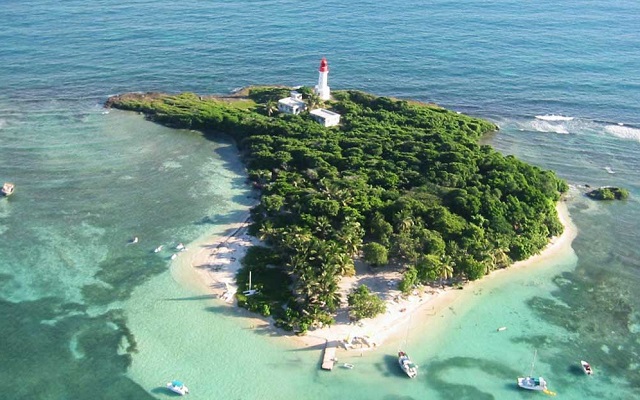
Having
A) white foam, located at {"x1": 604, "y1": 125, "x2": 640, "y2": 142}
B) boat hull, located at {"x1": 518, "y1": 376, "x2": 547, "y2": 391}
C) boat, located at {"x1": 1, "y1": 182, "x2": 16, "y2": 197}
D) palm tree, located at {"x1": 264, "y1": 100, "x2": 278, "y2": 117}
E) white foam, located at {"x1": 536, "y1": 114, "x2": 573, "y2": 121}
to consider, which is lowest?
boat hull, located at {"x1": 518, "y1": 376, "x2": 547, "y2": 391}

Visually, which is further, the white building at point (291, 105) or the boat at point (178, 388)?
the white building at point (291, 105)

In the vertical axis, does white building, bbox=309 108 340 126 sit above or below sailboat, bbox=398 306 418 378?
above

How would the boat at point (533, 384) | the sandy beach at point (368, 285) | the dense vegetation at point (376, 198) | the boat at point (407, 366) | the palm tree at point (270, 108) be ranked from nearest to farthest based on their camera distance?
the boat at point (533, 384) → the boat at point (407, 366) → the sandy beach at point (368, 285) → the dense vegetation at point (376, 198) → the palm tree at point (270, 108)

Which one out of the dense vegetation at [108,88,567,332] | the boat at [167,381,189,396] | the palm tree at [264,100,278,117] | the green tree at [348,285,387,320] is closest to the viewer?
the boat at [167,381,189,396]

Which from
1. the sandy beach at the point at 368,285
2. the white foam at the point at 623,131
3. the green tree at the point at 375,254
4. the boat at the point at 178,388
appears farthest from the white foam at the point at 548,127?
the boat at the point at 178,388

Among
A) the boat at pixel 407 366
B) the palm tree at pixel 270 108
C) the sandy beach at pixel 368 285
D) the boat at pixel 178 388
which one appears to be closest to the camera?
the boat at pixel 178 388

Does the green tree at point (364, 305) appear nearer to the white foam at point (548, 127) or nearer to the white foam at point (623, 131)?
the white foam at point (548, 127)

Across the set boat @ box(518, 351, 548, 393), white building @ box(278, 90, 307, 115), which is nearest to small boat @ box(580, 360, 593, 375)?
boat @ box(518, 351, 548, 393)

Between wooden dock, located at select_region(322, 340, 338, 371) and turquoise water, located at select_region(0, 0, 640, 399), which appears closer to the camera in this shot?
wooden dock, located at select_region(322, 340, 338, 371)

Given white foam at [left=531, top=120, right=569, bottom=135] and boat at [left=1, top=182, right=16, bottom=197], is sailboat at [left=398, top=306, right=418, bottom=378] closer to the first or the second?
boat at [left=1, top=182, right=16, bottom=197]
